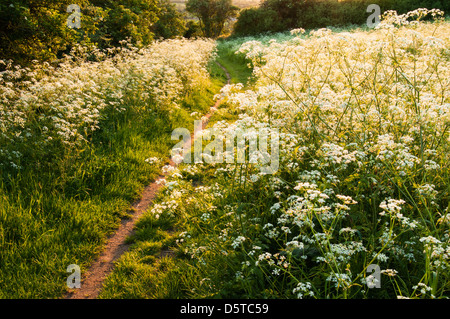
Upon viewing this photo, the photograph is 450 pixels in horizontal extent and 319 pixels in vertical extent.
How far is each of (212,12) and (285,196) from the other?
6033 cm

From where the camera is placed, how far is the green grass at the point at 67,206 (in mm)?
3691

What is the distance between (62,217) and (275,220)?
341 cm

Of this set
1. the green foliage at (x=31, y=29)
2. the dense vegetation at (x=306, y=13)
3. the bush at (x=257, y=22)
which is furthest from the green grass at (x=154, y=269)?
the bush at (x=257, y=22)

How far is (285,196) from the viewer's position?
13.1ft

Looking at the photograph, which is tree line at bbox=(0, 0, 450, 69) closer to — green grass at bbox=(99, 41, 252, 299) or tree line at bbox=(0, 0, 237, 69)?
tree line at bbox=(0, 0, 237, 69)

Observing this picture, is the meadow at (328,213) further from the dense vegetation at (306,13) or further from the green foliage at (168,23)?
the dense vegetation at (306,13)

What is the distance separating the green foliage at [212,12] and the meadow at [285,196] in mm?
54888

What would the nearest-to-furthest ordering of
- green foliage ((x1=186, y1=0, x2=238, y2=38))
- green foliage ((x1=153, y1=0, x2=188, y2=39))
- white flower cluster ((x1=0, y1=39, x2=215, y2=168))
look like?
white flower cluster ((x1=0, y1=39, x2=215, y2=168)), green foliage ((x1=153, y1=0, x2=188, y2=39)), green foliage ((x1=186, y1=0, x2=238, y2=38))

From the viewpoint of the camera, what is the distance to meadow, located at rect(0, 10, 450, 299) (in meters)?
2.76

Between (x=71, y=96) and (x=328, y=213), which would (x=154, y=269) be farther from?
(x=71, y=96)

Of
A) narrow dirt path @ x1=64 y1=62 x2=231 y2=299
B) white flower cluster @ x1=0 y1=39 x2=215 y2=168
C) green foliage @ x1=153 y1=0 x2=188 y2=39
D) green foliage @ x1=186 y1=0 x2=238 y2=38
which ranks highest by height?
green foliage @ x1=186 y1=0 x2=238 y2=38

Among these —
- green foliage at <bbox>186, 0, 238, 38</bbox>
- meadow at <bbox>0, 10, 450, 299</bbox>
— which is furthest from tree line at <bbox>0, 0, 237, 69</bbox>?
green foliage at <bbox>186, 0, 238, 38</bbox>

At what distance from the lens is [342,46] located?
4555mm

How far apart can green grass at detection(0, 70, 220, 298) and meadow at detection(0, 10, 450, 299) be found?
25 mm
